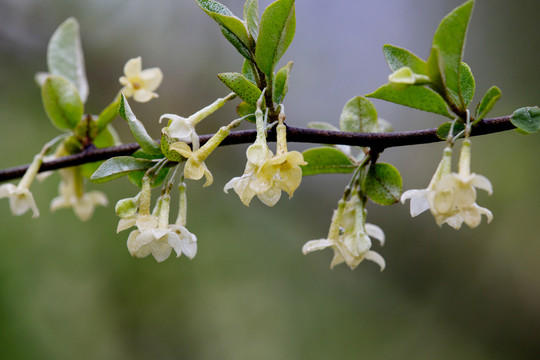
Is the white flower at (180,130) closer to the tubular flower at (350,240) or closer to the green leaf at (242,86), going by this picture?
the green leaf at (242,86)

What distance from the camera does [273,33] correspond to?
2.12ft

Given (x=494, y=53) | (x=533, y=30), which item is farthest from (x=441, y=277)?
(x=533, y=30)

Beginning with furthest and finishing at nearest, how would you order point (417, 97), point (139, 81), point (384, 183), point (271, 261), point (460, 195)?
1. point (271, 261)
2. point (139, 81)
3. point (384, 183)
4. point (417, 97)
5. point (460, 195)

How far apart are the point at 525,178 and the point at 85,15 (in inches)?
95.3

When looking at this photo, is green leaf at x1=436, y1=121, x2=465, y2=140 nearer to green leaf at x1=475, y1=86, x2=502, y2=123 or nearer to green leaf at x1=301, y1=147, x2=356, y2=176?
green leaf at x1=475, y1=86, x2=502, y2=123

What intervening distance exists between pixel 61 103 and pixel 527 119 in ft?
2.61

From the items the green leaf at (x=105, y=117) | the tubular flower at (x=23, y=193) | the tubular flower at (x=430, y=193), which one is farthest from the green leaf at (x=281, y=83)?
the tubular flower at (x=23, y=193)

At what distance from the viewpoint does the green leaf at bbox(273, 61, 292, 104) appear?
68cm

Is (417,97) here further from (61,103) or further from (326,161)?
(61,103)

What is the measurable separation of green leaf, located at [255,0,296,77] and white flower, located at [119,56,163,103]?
30 cm

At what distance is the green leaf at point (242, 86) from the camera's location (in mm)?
645

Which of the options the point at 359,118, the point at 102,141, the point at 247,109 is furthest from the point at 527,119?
the point at 102,141

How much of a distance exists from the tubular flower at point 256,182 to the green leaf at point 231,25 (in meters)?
0.17

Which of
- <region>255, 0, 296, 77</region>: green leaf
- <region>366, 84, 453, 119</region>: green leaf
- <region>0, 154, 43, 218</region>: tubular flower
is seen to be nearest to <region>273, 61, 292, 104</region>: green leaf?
<region>255, 0, 296, 77</region>: green leaf
